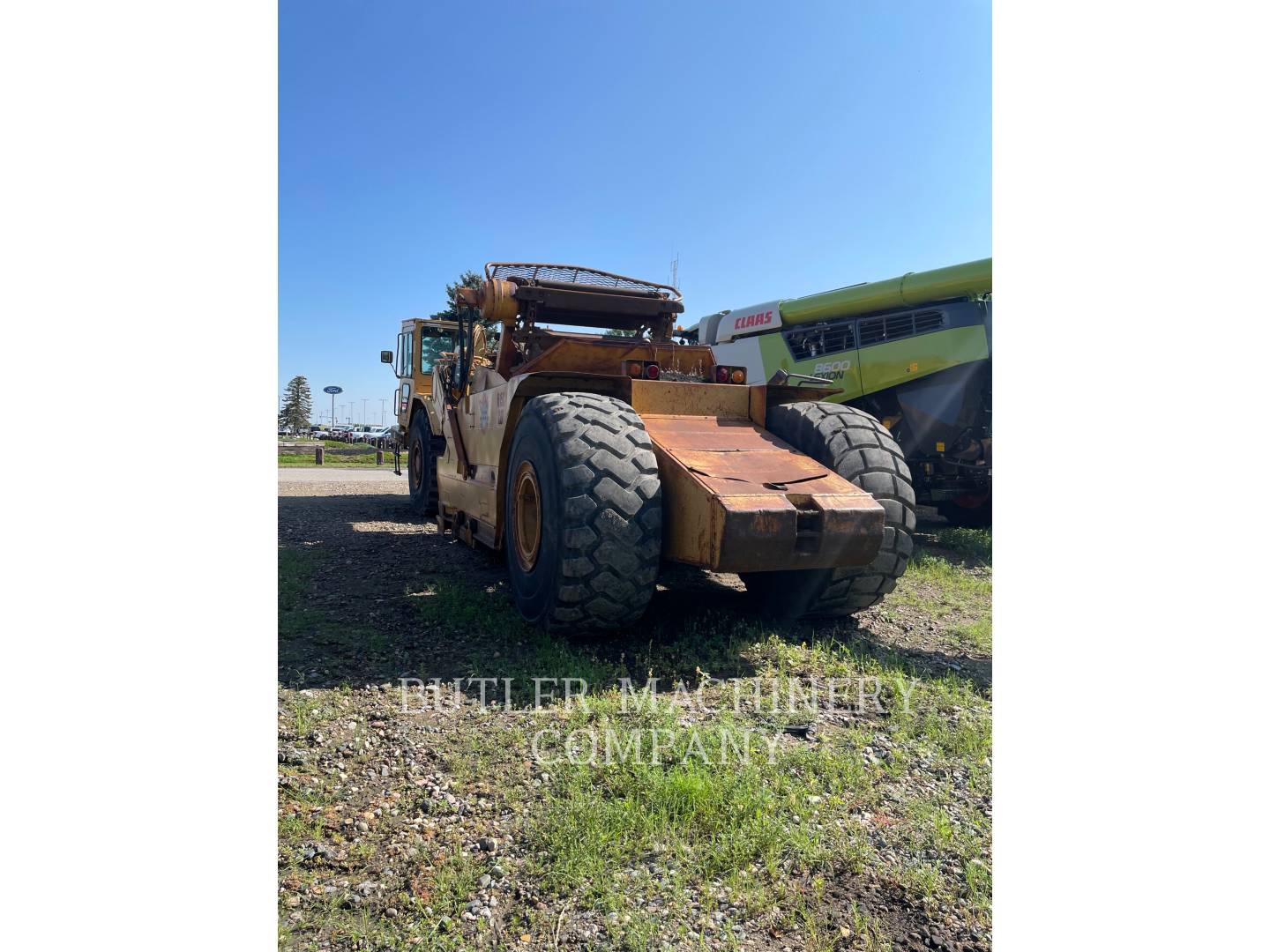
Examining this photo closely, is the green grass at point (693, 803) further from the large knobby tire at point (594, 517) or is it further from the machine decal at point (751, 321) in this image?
the machine decal at point (751, 321)

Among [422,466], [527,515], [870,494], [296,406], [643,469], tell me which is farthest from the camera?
[296,406]

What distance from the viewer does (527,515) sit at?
4.59 meters

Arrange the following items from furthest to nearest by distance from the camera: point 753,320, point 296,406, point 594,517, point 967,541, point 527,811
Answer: point 296,406 < point 753,320 < point 967,541 < point 594,517 < point 527,811

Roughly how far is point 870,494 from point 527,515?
6.65 feet

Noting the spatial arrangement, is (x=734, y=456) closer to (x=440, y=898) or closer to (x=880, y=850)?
(x=880, y=850)

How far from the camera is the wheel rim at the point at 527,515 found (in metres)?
4.16

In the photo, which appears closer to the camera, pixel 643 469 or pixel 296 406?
pixel 643 469

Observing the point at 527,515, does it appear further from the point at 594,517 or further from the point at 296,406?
A: the point at 296,406

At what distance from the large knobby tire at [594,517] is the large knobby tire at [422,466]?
551 centimetres

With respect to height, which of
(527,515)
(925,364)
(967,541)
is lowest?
(967,541)

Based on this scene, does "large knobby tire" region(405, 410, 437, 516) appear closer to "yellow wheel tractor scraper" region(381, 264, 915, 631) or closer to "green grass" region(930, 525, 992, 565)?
"yellow wheel tractor scraper" region(381, 264, 915, 631)

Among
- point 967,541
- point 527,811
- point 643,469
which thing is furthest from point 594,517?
point 967,541

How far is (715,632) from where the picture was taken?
4277mm

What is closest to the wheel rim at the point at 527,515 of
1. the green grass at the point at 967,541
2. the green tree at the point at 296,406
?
the green grass at the point at 967,541
